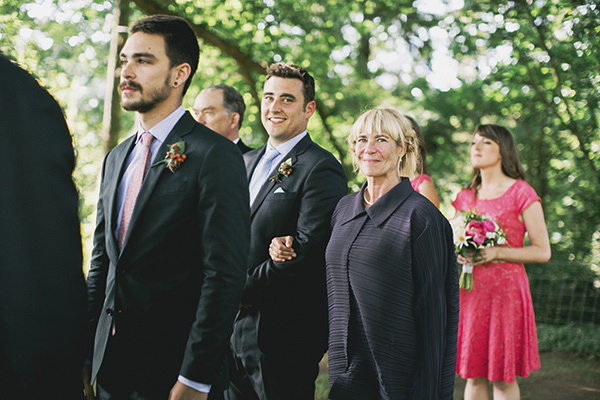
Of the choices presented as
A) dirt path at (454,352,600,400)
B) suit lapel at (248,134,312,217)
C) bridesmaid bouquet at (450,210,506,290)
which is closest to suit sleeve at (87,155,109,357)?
suit lapel at (248,134,312,217)

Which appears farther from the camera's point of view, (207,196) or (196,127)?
(196,127)

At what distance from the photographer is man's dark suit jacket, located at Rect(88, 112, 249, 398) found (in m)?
2.14

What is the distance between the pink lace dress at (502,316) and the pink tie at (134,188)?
3.51 meters

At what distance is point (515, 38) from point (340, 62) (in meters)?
4.61

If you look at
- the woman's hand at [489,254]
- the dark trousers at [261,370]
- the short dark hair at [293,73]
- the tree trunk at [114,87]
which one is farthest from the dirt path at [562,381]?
the tree trunk at [114,87]

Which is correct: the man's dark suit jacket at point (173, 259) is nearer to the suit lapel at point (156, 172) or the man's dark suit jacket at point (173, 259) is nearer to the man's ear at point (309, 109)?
the suit lapel at point (156, 172)

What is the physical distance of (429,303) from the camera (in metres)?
2.89

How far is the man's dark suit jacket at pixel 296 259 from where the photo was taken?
3.35m

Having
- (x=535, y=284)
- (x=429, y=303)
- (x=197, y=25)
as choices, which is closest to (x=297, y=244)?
(x=429, y=303)

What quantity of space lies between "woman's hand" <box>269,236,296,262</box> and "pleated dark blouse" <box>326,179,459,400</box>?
278 millimetres

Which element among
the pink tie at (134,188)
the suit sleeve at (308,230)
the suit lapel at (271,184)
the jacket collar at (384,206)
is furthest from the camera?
the suit lapel at (271,184)

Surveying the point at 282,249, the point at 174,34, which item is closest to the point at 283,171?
the point at 282,249

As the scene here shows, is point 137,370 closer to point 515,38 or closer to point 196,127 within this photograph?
point 196,127

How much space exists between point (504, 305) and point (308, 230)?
2275mm
